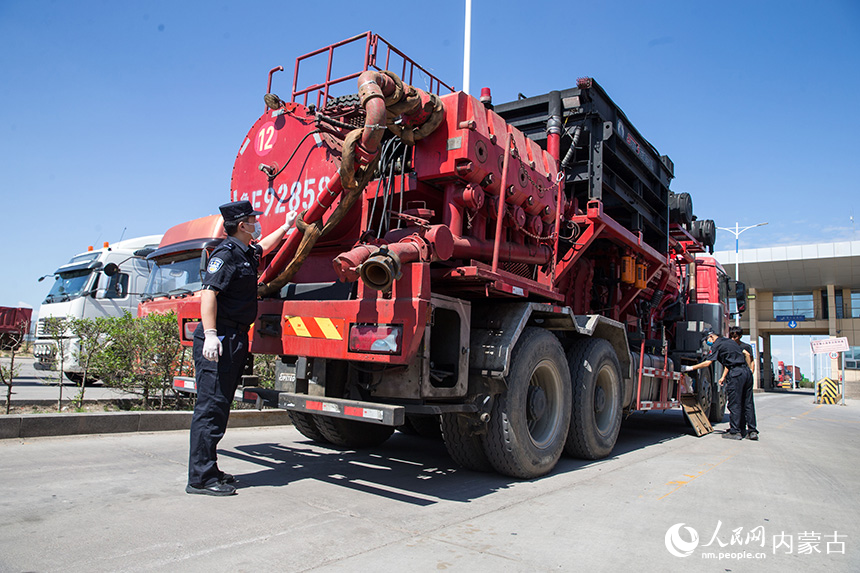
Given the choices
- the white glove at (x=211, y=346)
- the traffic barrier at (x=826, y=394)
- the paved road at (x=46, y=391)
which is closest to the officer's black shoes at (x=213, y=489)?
the white glove at (x=211, y=346)

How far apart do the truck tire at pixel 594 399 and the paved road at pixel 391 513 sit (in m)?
0.21

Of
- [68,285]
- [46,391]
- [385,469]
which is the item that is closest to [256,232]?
[385,469]

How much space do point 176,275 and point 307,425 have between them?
311cm

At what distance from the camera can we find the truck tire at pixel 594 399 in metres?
6.07

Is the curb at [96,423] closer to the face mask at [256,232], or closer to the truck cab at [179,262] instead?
the truck cab at [179,262]

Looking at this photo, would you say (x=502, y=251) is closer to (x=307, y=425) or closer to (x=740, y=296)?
(x=307, y=425)

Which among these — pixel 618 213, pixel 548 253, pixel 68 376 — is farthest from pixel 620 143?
pixel 68 376

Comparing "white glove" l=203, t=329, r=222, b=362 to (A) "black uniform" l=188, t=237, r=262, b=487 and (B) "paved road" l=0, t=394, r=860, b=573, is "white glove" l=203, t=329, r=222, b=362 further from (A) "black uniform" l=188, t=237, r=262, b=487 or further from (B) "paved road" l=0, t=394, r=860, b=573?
(B) "paved road" l=0, t=394, r=860, b=573

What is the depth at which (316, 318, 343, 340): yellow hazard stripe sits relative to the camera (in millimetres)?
4305

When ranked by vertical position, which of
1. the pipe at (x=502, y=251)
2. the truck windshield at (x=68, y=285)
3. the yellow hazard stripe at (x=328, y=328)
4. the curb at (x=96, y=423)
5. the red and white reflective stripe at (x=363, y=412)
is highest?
the truck windshield at (x=68, y=285)

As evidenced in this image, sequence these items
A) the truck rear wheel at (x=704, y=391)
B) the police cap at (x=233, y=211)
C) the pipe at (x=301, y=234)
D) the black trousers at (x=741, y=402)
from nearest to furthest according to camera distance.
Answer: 1. the police cap at (x=233, y=211)
2. the pipe at (x=301, y=234)
3. the black trousers at (x=741, y=402)
4. the truck rear wheel at (x=704, y=391)

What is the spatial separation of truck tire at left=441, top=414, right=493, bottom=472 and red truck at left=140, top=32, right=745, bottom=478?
0.06ft

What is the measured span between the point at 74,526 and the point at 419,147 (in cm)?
355

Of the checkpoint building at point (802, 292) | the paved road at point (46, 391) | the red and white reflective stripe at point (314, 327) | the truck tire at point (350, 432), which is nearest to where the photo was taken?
the red and white reflective stripe at point (314, 327)
